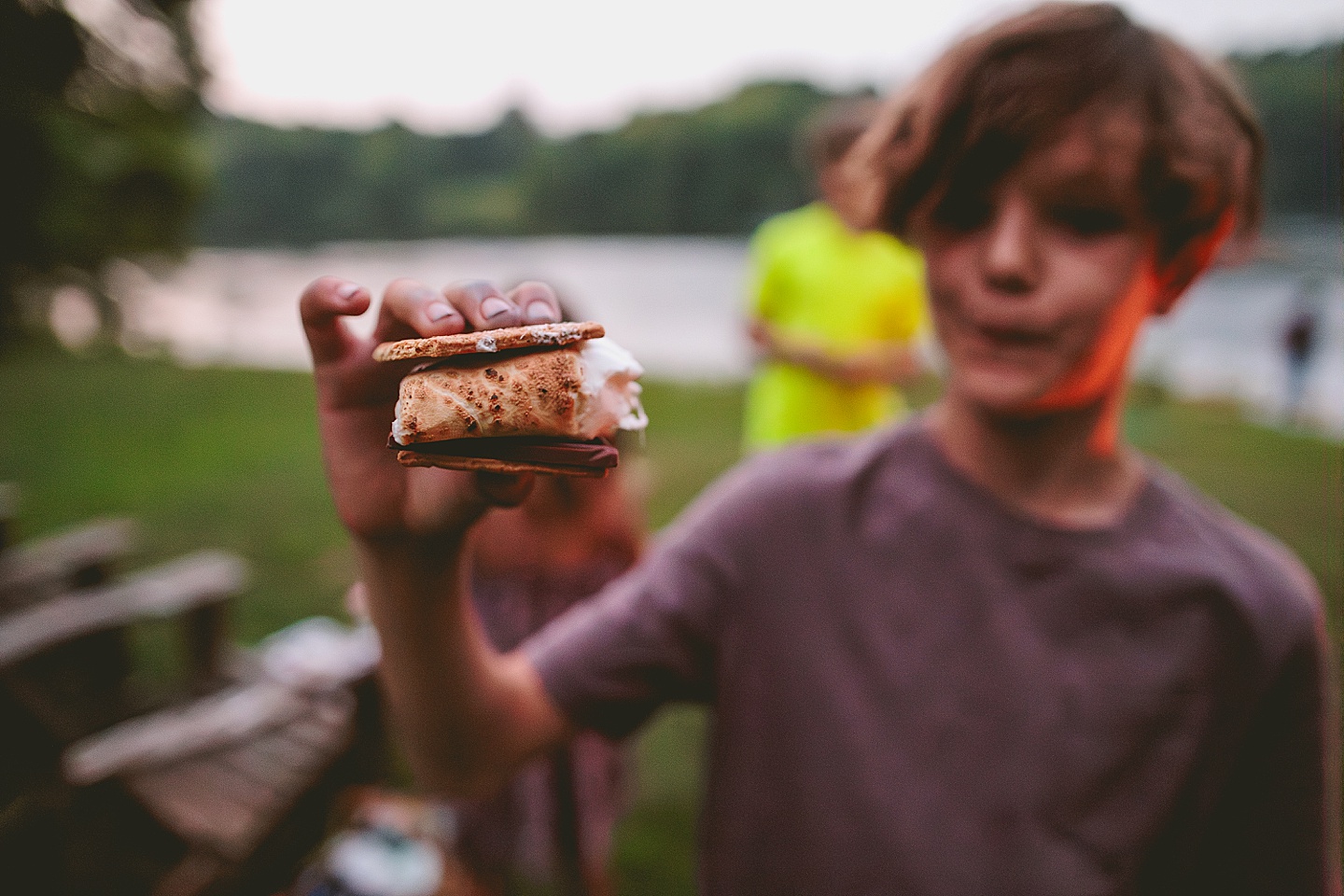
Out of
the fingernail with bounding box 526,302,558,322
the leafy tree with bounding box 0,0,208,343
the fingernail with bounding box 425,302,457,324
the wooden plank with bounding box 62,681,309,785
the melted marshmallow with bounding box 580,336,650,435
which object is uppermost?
the leafy tree with bounding box 0,0,208,343

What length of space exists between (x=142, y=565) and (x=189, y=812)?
17.1 feet

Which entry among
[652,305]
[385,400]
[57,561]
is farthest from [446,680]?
[652,305]

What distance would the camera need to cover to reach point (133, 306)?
77.3 feet

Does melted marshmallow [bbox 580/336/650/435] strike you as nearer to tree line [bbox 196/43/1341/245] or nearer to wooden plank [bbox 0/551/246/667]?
tree line [bbox 196/43/1341/245]

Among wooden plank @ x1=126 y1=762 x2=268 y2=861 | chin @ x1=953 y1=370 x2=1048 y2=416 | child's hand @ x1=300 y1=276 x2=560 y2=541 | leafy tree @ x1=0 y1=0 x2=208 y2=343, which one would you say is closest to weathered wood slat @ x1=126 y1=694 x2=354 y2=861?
wooden plank @ x1=126 y1=762 x2=268 y2=861

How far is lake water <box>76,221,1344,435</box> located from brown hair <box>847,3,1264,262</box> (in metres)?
0.30

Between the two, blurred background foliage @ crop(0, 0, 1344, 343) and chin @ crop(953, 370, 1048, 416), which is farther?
blurred background foliage @ crop(0, 0, 1344, 343)

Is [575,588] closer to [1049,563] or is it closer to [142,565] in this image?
[1049,563]

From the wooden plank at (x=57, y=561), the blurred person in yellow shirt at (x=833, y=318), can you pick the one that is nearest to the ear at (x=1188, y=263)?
the blurred person in yellow shirt at (x=833, y=318)

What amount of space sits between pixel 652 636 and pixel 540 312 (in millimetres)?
819

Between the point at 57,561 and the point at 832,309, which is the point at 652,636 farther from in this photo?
the point at 57,561

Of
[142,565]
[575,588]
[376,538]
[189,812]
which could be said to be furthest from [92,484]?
[376,538]

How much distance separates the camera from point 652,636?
1.53 m

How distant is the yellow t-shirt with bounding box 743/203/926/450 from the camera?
4.66 meters
